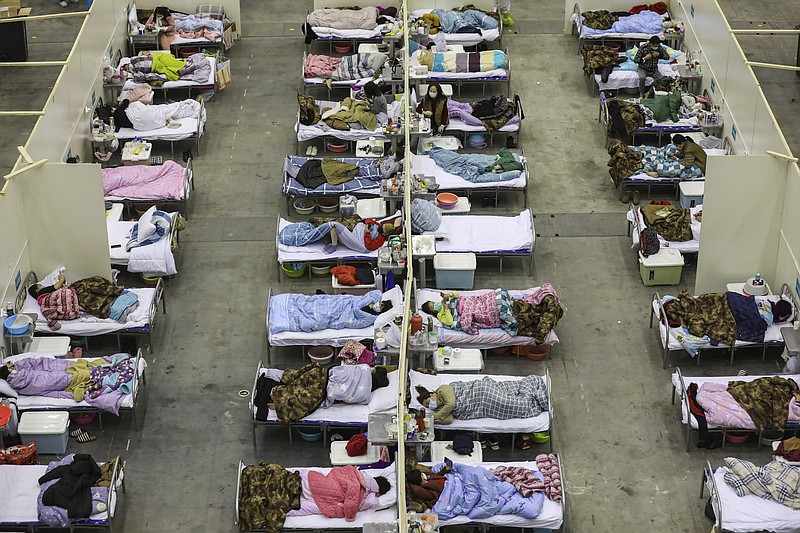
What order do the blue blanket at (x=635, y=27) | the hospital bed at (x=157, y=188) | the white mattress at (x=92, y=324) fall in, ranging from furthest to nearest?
the blue blanket at (x=635, y=27)
the hospital bed at (x=157, y=188)
the white mattress at (x=92, y=324)

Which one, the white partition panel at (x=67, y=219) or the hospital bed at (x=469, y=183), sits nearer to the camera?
the white partition panel at (x=67, y=219)

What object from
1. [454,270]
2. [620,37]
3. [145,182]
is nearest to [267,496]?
[454,270]

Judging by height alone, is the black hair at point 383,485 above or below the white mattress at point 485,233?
below

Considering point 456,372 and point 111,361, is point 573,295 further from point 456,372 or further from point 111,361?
point 111,361

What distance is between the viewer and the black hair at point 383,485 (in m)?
15.1

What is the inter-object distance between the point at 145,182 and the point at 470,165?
17.4 ft

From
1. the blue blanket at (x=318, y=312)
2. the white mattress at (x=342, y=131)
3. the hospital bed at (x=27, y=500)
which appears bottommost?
the hospital bed at (x=27, y=500)

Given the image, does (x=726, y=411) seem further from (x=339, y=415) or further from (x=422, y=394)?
(x=339, y=415)

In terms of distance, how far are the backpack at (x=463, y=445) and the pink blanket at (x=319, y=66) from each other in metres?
10.5

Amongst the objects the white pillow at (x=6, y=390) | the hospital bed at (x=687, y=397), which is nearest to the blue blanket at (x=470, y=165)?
the hospital bed at (x=687, y=397)

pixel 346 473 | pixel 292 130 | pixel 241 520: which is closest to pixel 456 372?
pixel 346 473

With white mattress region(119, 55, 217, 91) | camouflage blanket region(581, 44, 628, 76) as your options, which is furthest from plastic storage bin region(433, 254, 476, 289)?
white mattress region(119, 55, 217, 91)

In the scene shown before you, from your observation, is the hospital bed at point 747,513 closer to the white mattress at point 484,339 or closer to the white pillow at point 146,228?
the white mattress at point 484,339

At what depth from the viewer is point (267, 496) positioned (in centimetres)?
1490
